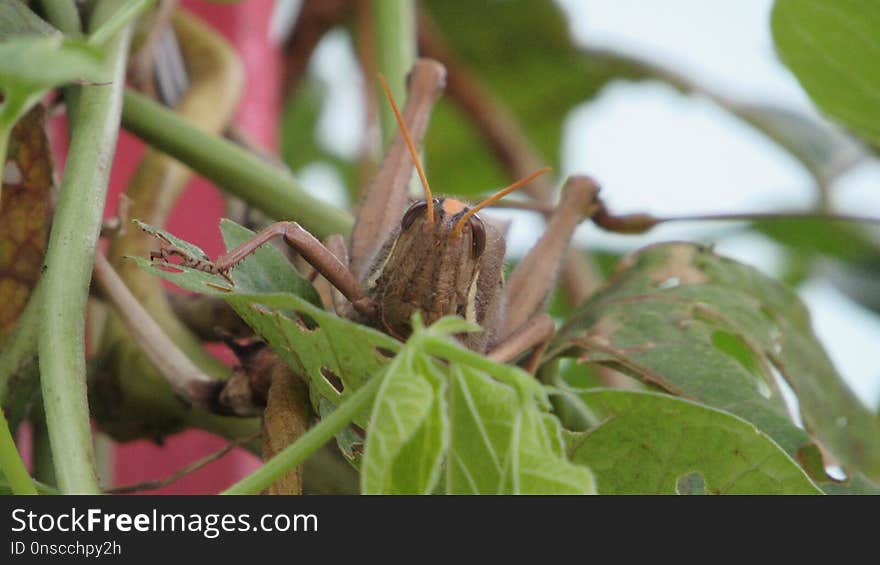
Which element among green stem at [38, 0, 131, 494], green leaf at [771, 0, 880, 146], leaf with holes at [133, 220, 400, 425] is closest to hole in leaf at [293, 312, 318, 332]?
leaf with holes at [133, 220, 400, 425]

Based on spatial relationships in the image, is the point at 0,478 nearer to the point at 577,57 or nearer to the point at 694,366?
the point at 694,366

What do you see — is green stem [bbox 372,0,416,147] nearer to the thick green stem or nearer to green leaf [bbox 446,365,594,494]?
the thick green stem

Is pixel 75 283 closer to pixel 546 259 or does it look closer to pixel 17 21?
pixel 17 21

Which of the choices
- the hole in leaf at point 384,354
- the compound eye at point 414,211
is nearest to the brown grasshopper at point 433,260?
the compound eye at point 414,211

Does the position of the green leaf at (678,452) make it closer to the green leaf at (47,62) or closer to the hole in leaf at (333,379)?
the hole in leaf at (333,379)

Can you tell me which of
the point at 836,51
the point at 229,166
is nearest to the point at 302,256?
the point at 229,166
